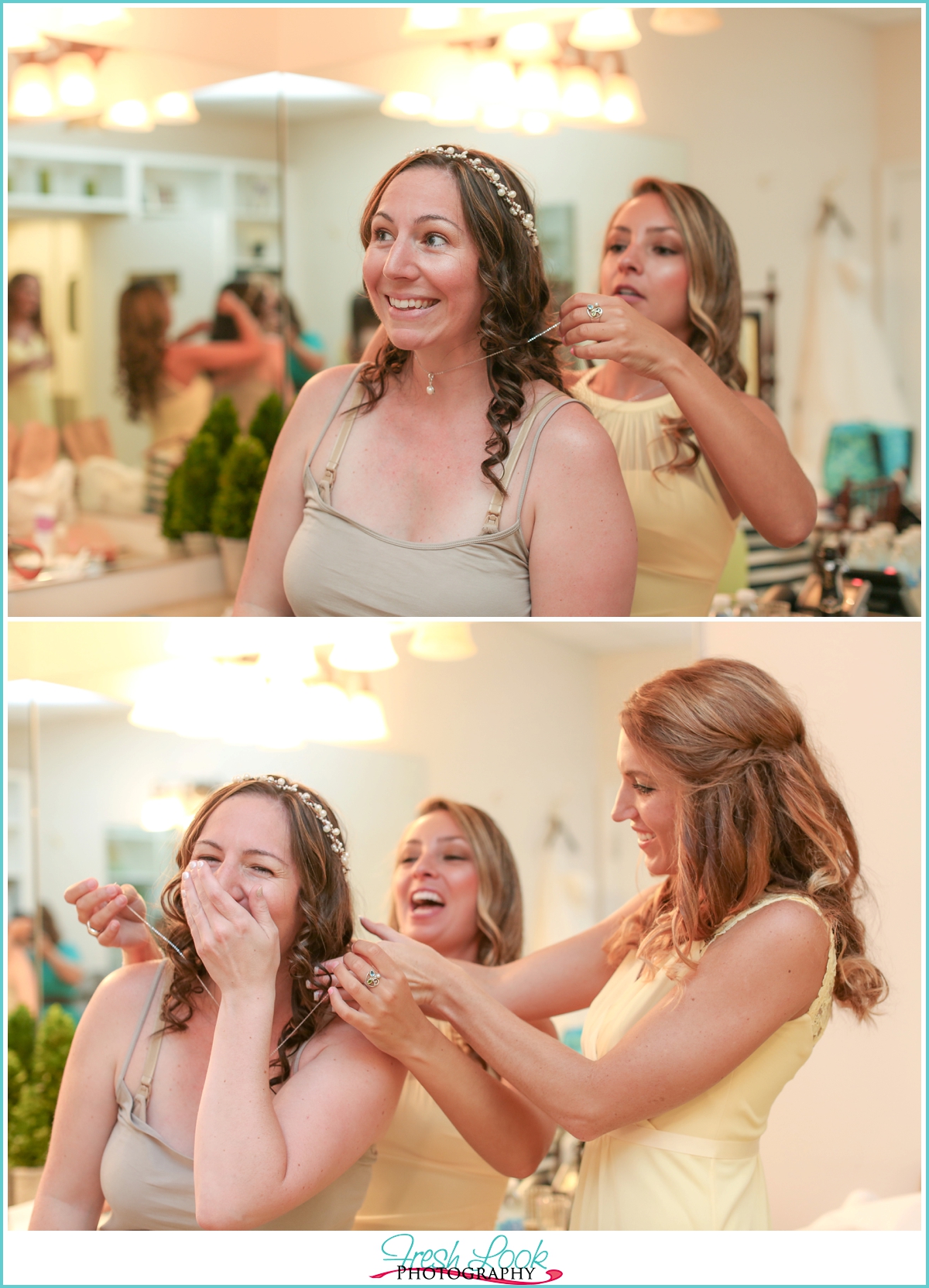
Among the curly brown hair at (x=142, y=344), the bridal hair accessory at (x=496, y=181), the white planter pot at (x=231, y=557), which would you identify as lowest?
the white planter pot at (x=231, y=557)

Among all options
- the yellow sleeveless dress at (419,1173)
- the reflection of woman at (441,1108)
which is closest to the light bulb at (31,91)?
the reflection of woman at (441,1108)

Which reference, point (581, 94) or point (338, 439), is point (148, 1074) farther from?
point (581, 94)

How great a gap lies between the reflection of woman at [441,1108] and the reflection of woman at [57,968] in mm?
714

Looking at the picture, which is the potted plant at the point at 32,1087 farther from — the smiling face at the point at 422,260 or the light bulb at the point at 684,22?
the light bulb at the point at 684,22

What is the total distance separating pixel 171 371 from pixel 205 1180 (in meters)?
2.32

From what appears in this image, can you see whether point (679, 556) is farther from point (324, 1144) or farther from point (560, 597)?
point (324, 1144)

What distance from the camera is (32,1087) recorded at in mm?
1969

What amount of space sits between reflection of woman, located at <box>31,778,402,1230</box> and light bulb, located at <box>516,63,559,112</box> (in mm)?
2536

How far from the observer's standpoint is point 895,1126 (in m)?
1.40

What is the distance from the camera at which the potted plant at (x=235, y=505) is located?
9.16ft

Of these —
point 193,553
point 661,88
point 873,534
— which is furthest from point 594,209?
point 193,553

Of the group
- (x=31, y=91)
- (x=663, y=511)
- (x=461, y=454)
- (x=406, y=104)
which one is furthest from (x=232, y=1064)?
(x=406, y=104)

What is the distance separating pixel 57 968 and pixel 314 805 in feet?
3.13

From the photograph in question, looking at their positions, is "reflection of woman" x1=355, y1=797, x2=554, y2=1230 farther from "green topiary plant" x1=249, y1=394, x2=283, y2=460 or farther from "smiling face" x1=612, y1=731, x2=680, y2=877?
"green topiary plant" x1=249, y1=394, x2=283, y2=460
